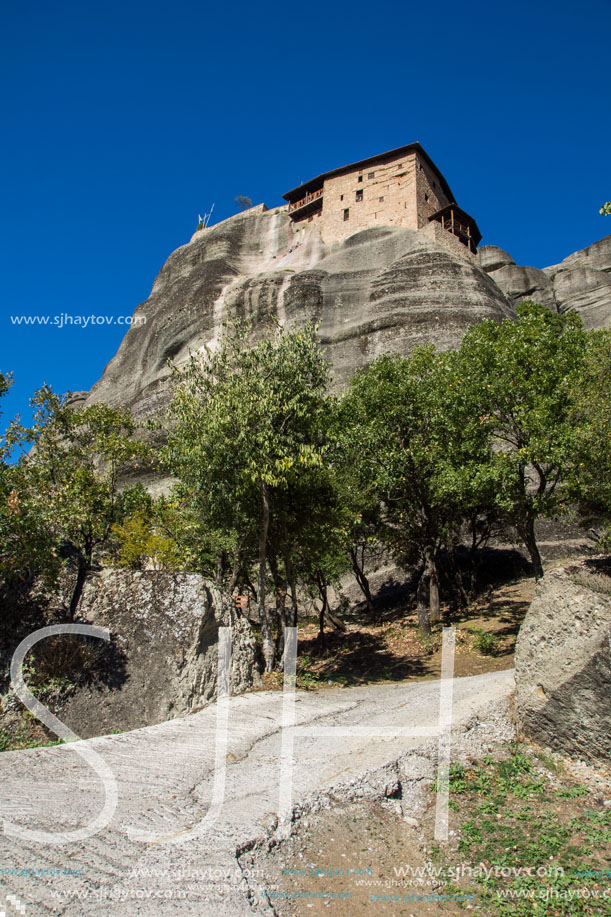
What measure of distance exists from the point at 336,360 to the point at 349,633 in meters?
22.9

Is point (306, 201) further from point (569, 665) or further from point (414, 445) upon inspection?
point (569, 665)

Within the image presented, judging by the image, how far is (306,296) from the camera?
146 ft

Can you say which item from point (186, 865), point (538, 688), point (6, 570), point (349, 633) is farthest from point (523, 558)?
point (186, 865)

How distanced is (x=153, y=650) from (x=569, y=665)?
6.63 meters

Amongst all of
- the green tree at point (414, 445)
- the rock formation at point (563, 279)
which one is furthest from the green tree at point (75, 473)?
the rock formation at point (563, 279)

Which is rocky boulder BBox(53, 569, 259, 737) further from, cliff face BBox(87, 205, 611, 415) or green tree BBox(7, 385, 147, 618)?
cliff face BBox(87, 205, 611, 415)

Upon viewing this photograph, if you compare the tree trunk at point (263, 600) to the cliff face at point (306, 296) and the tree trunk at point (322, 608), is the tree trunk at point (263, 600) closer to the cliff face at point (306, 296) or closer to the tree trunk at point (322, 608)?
the tree trunk at point (322, 608)

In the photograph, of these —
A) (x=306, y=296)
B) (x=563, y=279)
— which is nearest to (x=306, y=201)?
(x=306, y=296)

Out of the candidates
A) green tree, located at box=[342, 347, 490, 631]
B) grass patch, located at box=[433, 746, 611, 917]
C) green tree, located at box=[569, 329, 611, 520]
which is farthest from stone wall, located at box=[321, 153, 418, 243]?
grass patch, located at box=[433, 746, 611, 917]

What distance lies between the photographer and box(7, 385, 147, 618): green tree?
13.1 meters

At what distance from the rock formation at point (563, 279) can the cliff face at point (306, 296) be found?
1224cm

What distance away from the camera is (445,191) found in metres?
60.5

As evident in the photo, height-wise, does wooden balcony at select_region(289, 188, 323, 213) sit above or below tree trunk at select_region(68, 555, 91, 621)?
above

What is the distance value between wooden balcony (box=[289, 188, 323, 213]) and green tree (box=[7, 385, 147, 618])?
49.9 m
